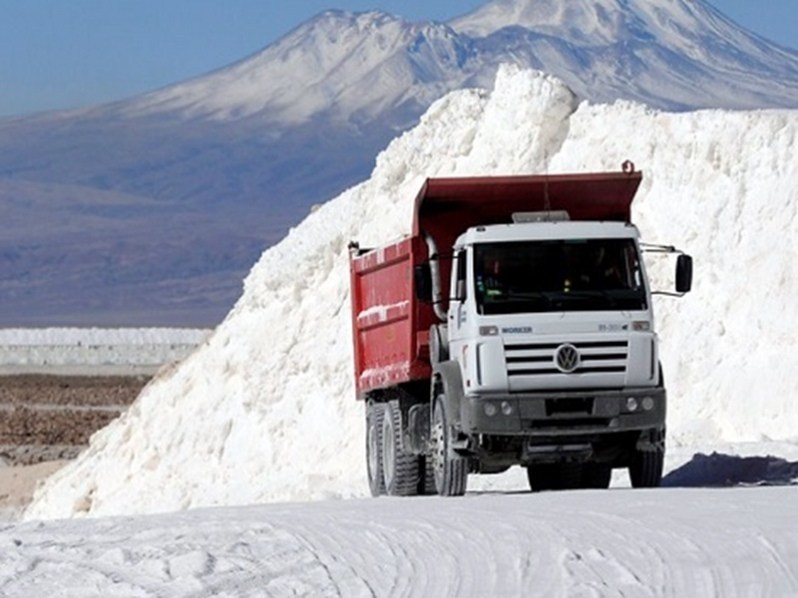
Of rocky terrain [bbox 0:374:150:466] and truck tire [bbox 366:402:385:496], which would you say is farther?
rocky terrain [bbox 0:374:150:466]

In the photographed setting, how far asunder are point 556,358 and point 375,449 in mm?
4570

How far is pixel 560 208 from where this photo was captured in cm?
2216

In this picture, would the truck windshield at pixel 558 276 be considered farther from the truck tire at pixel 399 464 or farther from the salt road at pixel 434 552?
the truck tire at pixel 399 464

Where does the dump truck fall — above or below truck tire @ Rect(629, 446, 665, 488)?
above

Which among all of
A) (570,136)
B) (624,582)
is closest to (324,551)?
(624,582)

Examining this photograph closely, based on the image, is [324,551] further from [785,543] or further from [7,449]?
[7,449]

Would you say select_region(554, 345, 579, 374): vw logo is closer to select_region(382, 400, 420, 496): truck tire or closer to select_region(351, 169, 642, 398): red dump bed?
select_region(351, 169, 642, 398): red dump bed

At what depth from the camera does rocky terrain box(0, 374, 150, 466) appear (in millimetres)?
51906

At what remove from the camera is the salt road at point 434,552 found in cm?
1499

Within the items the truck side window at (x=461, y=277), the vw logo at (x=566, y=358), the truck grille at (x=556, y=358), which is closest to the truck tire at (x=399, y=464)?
the truck side window at (x=461, y=277)

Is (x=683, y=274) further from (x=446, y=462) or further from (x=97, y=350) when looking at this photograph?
(x=97, y=350)

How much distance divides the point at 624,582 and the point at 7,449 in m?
38.5

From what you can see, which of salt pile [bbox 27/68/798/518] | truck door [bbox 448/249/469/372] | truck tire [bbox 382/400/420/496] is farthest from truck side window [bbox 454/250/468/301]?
salt pile [bbox 27/68/798/518]

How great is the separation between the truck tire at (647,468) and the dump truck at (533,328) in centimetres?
1
